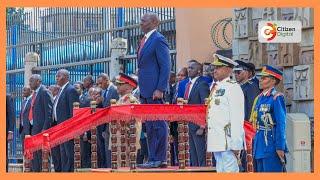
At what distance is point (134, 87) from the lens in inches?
566

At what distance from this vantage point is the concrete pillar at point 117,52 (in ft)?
64.7

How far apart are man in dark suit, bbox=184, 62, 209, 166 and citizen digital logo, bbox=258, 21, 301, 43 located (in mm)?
1292

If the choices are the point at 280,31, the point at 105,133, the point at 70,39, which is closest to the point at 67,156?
the point at 105,133

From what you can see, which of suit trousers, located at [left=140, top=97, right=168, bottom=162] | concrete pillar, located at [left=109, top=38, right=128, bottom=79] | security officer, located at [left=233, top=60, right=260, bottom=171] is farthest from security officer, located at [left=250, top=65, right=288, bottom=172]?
concrete pillar, located at [left=109, top=38, right=128, bottom=79]

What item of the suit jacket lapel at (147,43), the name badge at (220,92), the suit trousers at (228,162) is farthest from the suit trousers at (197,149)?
the name badge at (220,92)

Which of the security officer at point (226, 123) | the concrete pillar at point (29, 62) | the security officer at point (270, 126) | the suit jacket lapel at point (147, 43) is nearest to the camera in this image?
the security officer at point (226, 123)

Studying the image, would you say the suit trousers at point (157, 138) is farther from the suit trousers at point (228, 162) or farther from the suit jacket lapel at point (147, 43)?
the suit trousers at point (228, 162)

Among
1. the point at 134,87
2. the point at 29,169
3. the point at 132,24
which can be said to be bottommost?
the point at 29,169

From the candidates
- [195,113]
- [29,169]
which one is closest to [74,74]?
[29,169]

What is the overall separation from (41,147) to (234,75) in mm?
2937

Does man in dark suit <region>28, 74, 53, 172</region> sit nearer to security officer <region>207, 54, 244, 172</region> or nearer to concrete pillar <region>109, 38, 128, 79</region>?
concrete pillar <region>109, 38, 128, 79</region>

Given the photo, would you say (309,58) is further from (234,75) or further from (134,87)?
(134,87)

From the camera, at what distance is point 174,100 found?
627 inches

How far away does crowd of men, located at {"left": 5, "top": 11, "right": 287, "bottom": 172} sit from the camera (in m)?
12.0
